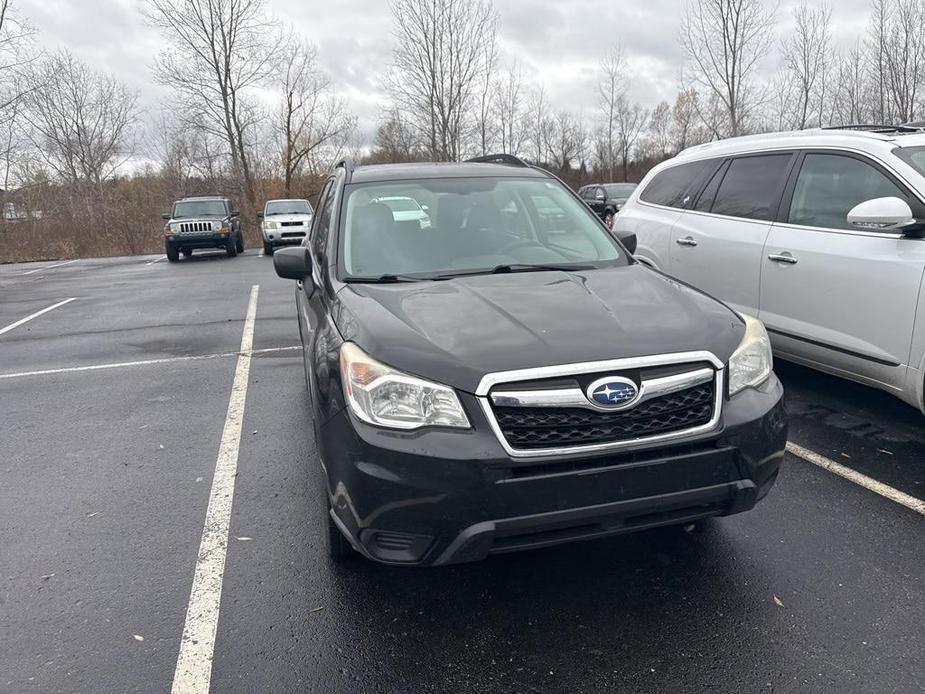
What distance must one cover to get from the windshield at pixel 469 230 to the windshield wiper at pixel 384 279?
0.06 m

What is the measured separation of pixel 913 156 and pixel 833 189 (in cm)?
50

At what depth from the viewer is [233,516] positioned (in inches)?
139

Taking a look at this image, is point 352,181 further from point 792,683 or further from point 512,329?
point 792,683

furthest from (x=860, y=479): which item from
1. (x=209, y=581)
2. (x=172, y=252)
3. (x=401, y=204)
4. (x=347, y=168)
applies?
(x=172, y=252)

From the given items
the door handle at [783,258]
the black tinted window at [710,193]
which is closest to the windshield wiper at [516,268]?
the door handle at [783,258]

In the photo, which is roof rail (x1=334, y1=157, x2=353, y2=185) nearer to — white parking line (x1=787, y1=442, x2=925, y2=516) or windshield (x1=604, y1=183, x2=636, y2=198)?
white parking line (x1=787, y1=442, x2=925, y2=516)

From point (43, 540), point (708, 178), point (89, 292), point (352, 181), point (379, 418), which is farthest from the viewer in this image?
point (89, 292)

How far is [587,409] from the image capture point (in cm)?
231

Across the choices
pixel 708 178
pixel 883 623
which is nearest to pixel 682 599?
pixel 883 623

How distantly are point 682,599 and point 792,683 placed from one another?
518mm

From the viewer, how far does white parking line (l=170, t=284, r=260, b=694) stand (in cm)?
236

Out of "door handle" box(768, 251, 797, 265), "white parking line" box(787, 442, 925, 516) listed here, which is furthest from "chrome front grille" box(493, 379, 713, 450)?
Answer: "door handle" box(768, 251, 797, 265)

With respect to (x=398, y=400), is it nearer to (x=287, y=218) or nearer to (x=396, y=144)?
(x=287, y=218)

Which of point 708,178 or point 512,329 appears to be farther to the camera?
point 708,178
